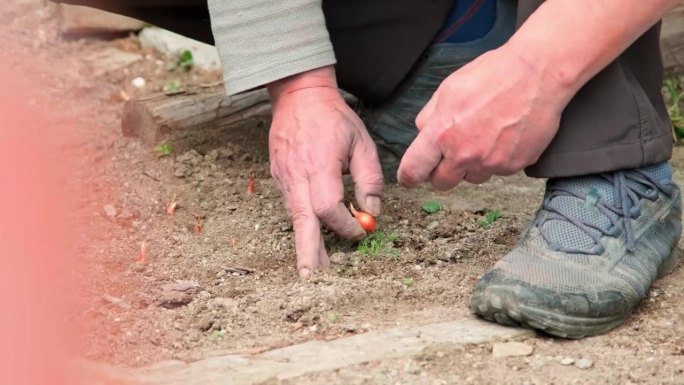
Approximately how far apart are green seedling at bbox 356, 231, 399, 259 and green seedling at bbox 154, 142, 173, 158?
0.80m

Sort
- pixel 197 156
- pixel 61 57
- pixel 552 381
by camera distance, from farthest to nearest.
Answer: pixel 61 57, pixel 197 156, pixel 552 381

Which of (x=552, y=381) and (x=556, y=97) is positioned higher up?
(x=556, y=97)

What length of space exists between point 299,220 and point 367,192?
15 centimetres

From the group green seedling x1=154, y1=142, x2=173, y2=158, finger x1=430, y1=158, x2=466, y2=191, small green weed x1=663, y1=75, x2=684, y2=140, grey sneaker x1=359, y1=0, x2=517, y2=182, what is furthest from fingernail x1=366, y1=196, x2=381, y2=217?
small green weed x1=663, y1=75, x2=684, y2=140

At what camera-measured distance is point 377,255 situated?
1.90m

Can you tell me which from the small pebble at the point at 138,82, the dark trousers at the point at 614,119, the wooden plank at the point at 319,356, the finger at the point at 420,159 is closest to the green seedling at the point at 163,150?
the dark trousers at the point at 614,119

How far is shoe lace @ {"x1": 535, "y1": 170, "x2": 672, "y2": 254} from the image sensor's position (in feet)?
5.33

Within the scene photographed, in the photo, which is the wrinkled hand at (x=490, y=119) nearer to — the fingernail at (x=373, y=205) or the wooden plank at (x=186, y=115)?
the fingernail at (x=373, y=205)

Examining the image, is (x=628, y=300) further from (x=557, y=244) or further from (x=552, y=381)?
(x=552, y=381)

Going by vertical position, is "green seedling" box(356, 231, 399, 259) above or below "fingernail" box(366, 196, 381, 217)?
below

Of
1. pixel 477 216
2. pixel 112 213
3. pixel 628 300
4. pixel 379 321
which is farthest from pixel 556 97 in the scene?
pixel 112 213

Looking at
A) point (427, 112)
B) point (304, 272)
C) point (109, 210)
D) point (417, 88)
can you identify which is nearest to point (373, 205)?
point (304, 272)

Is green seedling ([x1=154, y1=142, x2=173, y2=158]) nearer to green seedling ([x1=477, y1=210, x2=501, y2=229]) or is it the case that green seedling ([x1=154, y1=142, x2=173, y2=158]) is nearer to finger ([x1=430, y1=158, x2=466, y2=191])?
green seedling ([x1=477, y1=210, x2=501, y2=229])

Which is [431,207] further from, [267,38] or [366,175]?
[267,38]
